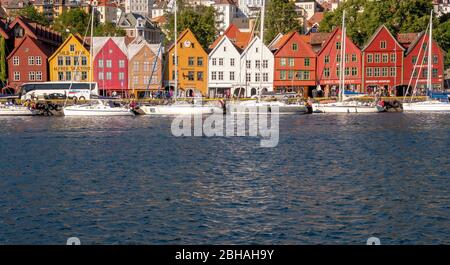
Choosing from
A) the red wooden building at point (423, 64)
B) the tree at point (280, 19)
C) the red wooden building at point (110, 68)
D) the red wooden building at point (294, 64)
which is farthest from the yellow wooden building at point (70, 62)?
the red wooden building at point (423, 64)

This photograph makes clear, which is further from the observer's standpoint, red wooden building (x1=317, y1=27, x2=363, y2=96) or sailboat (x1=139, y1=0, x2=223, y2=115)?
red wooden building (x1=317, y1=27, x2=363, y2=96)

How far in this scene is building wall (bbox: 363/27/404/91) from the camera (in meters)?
120

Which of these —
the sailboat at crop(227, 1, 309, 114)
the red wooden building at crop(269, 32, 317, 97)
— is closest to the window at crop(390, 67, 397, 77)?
the red wooden building at crop(269, 32, 317, 97)

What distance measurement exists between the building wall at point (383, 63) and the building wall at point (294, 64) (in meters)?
8.02

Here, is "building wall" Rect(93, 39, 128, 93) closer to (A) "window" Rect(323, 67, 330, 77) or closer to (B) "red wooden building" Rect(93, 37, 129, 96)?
(B) "red wooden building" Rect(93, 37, 129, 96)

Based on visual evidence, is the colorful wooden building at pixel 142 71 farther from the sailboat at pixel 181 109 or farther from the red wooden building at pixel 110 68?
the sailboat at pixel 181 109

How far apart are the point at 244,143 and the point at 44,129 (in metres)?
23.5

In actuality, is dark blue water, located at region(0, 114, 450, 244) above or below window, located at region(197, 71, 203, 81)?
below

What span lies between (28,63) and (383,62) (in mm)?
53044

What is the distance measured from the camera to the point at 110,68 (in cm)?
12212

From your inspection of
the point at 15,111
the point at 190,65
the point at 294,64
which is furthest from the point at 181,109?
the point at 294,64

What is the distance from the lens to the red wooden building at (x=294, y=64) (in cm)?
12144

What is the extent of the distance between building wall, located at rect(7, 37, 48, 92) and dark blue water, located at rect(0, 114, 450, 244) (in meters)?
56.6

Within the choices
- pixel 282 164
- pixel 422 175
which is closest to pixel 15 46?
pixel 282 164
